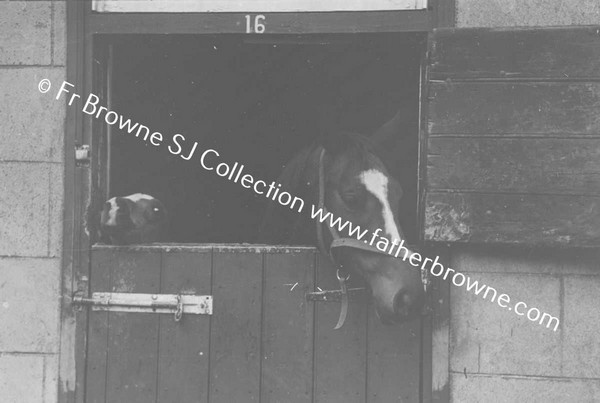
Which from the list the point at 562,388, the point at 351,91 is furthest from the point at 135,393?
the point at 351,91

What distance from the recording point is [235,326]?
2812 millimetres

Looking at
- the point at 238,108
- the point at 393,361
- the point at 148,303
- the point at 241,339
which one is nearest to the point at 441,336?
the point at 393,361

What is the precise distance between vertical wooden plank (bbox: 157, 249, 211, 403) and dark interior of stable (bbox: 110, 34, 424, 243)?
25.1 inches

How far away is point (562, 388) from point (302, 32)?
1.66 m

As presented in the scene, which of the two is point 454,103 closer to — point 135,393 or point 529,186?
point 529,186

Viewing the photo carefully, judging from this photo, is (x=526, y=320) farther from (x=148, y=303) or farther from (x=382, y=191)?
(x=148, y=303)

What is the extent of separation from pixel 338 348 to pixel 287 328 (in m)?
0.21

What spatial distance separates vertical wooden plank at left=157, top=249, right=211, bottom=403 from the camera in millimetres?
2812

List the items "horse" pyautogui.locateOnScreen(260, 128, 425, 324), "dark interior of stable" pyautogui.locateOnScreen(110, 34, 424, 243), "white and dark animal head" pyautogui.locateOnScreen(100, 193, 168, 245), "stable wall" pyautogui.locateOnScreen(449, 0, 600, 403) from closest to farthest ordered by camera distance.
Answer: "horse" pyautogui.locateOnScreen(260, 128, 425, 324) < "stable wall" pyautogui.locateOnScreen(449, 0, 600, 403) < "white and dark animal head" pyautogui.locateOnScreen(100, 193, 168, 245) < "dark interior of stable" pyautogui.locateOnScreen(110, 34, 424, 243)

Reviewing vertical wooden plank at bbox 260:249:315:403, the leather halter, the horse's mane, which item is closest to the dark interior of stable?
the horse's mane

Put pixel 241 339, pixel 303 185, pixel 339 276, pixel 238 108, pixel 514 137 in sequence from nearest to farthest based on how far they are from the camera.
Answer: pixel 514 137
pixel 339 276
pixel 241 339
pixel 303 185
pixel 238 108

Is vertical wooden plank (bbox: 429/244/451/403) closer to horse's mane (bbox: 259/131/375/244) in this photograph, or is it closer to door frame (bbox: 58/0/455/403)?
horse's mane (bbox: 259/131/375/244)

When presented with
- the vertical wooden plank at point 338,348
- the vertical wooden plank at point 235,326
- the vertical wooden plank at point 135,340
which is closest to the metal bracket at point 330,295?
the vertical wooden plank at point 338,348

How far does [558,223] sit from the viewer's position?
2.55m
